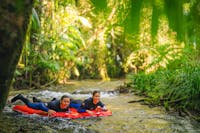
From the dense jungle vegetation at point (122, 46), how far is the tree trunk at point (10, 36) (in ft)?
1.24

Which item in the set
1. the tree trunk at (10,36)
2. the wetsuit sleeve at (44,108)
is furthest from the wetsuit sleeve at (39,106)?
the tree trunk at (10,36)

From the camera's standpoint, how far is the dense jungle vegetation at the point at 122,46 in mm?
1430

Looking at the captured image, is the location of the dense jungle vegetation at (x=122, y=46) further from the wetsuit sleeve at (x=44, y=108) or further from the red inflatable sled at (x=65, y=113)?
the wetsuit sleeve at (x=44, y=108)

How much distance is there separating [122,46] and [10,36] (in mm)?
18382

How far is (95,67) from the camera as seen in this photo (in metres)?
19.6

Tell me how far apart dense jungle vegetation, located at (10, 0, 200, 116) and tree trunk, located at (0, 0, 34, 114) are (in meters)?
0.38

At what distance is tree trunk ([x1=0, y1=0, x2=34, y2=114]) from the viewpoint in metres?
1.90

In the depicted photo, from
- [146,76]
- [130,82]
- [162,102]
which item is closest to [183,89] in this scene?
[162,102]

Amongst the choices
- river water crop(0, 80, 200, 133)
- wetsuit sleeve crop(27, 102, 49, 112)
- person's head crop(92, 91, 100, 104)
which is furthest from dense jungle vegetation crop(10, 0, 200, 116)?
wetsuit sleeve crop(27, 102, 49, 112)

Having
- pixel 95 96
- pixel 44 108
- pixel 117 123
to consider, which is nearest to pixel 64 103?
pixel 44 108

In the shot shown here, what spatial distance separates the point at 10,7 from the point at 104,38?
1722 cm

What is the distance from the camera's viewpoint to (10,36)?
2.01m

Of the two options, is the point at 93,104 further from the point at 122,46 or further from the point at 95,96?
the point at 122,46

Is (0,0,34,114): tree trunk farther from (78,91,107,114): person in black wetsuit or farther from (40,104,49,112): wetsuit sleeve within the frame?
(78,91,107,114): person in black wetsuit
